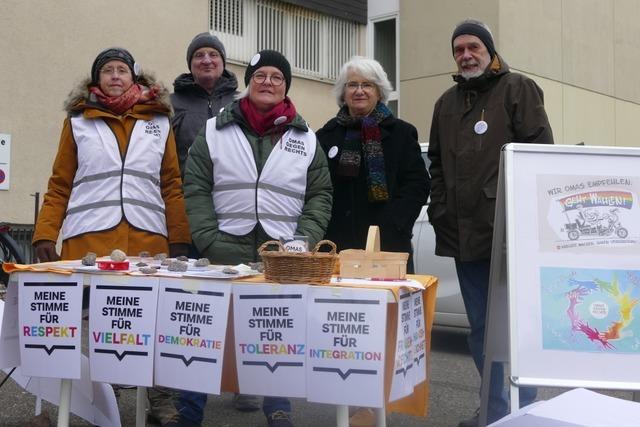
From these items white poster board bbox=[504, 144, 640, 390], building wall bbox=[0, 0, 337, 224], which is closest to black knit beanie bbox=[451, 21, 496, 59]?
white poster board bbox=[504, 144, 640, 390]

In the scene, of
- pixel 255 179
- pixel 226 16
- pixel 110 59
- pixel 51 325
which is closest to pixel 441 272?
pixel 255 179

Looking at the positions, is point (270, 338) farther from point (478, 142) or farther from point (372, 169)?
point (478, 142)

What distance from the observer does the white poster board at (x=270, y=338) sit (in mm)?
3051

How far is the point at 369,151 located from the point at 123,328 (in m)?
1.70

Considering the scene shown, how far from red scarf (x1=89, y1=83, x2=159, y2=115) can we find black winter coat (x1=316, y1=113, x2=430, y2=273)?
3.39 feet

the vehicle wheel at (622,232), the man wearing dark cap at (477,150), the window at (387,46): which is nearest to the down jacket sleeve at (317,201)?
the man wearing dark cap at (477,150)

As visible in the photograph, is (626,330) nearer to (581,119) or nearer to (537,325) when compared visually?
(537,325)

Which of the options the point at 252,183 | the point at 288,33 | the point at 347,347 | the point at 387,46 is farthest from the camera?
the point at 387,46

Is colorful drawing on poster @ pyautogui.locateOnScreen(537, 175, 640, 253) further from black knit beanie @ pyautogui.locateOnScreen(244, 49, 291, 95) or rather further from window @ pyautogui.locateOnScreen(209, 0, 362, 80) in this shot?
window @ pyautogui.locateOnScreen(209, 0, 362, 80)

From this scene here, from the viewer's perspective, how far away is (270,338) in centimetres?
309

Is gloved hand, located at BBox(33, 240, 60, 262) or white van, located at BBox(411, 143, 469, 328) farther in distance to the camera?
white van, located at BBox(411, 143, 469, 328)

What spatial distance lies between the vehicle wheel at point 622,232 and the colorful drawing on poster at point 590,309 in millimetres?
150

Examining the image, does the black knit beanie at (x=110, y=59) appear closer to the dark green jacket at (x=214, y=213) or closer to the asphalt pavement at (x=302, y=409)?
the dark green jacket at (x=214, y=213)

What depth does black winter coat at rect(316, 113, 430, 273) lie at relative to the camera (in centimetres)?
430
